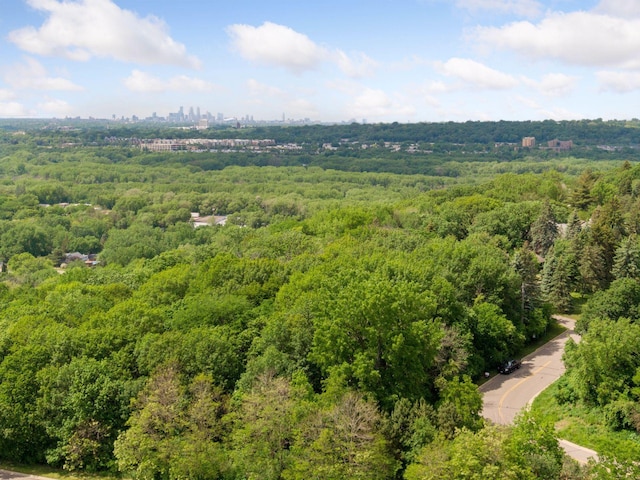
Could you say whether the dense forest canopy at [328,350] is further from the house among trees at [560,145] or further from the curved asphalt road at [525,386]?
the house among trees at [560,145]

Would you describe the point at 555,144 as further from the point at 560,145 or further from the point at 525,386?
the point at 525,386

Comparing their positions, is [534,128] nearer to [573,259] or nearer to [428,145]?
[428,145]

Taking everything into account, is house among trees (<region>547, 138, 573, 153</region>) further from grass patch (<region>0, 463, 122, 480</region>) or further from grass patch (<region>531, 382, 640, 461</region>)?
grass patch (<region>0, 463, 122, 480</region>)

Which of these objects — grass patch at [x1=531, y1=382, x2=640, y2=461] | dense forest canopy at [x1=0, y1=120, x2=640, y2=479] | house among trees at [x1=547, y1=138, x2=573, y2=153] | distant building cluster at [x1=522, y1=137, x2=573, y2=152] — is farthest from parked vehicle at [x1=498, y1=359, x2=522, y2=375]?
house among trees at [x1=547, y1=138, x2=573, y2=153]

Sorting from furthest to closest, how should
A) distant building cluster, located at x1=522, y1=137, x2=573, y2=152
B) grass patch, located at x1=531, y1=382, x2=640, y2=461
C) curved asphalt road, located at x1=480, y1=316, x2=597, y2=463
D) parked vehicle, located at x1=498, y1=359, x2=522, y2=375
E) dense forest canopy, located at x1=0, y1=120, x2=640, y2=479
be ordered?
1. distant building cluster, located at x1=522, y1=137, x2=573, y2=152
2. parked vehicle, located at x1=498, y1=359, x2=522, y2=375
3. curved asphalt road, located at x1=480, y1=316, x2=597, y2=463
4. grass patch, located at x1=531, y1=382, x2=640, y2=461
5. dense forest canopy, located at x1=0, y1=120, x2=640, y2=479

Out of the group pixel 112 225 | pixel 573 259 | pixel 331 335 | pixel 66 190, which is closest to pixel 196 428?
pixel 331 335

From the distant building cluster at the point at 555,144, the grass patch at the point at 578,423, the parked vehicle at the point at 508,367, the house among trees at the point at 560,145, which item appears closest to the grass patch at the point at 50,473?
the grass patch at the point at 578,423
